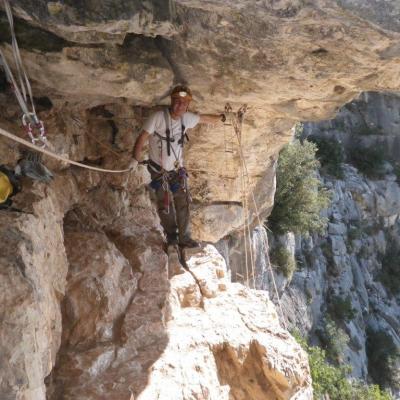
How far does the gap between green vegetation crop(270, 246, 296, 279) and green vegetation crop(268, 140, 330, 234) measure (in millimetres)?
824

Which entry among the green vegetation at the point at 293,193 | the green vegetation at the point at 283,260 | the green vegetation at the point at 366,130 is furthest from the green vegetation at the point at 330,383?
the green vegetation at the point at 366,130

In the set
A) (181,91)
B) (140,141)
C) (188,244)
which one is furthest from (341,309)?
(181,91)

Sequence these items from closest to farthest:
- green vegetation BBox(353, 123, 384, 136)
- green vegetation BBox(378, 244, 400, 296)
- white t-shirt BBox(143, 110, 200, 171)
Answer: white t-shirt BBox(143, 110, 200, 171) < green vegetation BBox(378, 244, 400, 296) < green vegetation BBox(353, 123, 384, 136)

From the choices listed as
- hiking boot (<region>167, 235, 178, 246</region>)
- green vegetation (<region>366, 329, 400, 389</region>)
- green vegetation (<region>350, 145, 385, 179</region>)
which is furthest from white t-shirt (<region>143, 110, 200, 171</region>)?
green vegetation (<region>350, 145, 385, 179</region>)

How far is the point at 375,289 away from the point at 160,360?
2362 centimetres

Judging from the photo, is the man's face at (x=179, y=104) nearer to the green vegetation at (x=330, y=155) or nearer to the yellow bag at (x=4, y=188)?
the yellow bag at (x=4, y=188)

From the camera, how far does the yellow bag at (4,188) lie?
129 inches

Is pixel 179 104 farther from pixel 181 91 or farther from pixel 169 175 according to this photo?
pixel 169 175

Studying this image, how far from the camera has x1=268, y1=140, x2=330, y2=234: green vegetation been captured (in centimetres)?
1791

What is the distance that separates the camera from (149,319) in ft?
12.8

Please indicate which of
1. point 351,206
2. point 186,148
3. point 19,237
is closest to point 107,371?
point 19,237

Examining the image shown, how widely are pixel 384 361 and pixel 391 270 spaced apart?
23.3 ft

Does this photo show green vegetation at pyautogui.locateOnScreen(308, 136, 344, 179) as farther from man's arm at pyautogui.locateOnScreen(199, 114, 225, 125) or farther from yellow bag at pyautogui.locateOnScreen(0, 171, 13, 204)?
yellow bag at pyautogui.locateOnScreen(0, 171, 13, 204)

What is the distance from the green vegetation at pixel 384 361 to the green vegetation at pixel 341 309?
1919 mm
